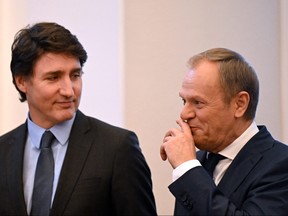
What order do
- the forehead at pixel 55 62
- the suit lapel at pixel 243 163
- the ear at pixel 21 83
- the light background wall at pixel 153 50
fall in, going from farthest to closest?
the light background wall at pixel 153 50 < the ear at pixel 21 83 < the forehead at pixel 55 62 < the suit lapel at pixel 243 163

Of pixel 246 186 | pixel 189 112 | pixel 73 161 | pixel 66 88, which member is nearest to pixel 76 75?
pixel 66 88

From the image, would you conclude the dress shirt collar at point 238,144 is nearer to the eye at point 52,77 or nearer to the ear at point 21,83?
the eye at point 52,77

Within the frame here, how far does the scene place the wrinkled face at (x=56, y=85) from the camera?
1882mm

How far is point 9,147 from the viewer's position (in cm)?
198

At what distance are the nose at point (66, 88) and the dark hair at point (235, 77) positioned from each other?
48cm

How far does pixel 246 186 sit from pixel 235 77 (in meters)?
0.37

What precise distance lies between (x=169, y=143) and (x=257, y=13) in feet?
4.22

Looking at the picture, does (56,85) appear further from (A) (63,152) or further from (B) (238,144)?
(B) (238,144)

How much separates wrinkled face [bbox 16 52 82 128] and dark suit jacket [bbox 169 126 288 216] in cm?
47

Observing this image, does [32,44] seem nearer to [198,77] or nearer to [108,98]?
[198,77]

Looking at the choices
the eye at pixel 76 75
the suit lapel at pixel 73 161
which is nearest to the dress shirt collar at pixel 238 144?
the suit lapel at pixel 73 161

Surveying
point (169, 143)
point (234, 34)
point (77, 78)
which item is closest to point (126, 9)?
point (234, 34)

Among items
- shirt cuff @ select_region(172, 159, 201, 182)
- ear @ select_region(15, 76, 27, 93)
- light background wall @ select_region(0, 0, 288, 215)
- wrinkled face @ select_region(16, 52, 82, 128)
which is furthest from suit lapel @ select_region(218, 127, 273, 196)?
light background wall @ select_region(0, 0, 288, 215)

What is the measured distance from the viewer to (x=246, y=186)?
1.75 m
